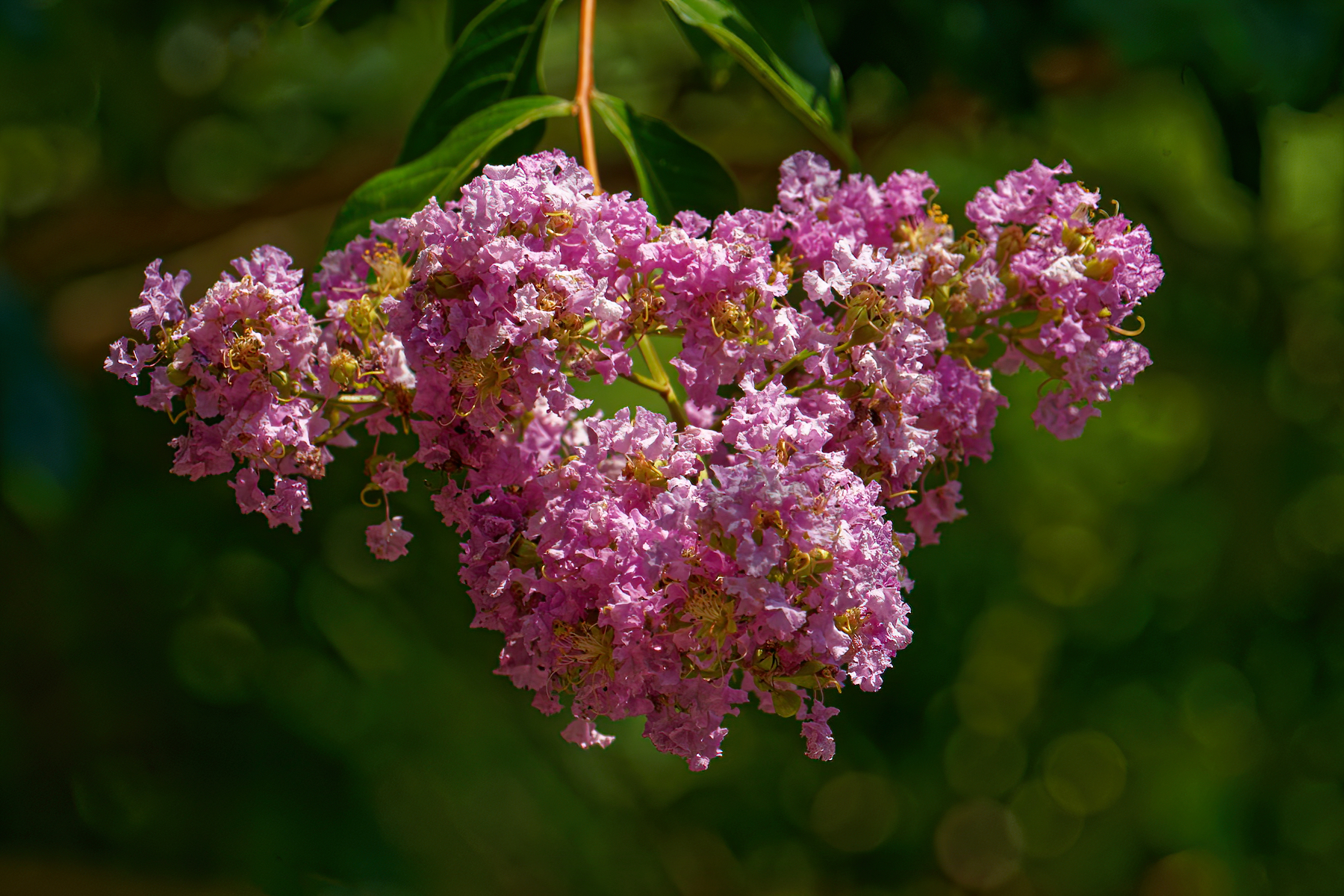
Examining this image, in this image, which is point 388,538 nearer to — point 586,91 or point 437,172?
point 437,172

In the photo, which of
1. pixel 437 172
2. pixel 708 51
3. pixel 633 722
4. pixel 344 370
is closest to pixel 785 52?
pixel 708 51

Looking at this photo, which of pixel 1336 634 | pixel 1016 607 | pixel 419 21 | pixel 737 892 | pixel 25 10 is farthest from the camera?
pixel 737 892

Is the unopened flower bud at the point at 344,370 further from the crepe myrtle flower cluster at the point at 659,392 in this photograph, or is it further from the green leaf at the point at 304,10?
the green leaf at the point at 304,10

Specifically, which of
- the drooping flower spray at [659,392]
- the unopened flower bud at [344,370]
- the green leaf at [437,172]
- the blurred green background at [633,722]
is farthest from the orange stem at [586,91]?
the blurred green background at [633,722]

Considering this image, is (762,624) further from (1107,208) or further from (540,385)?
(1107,208)

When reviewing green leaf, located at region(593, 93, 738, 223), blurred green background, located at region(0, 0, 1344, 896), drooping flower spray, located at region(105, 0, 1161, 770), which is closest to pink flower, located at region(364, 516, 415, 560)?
drooping flower spray, located at region(105, 0, 1161, 770)

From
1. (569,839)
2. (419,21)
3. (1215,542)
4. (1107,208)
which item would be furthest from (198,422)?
(1215,542)

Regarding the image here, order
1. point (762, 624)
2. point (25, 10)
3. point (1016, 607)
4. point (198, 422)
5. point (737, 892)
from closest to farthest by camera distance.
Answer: point (762, 624), point (198, 422), point (25, 10), point (1016, 607), point (737, 892)
